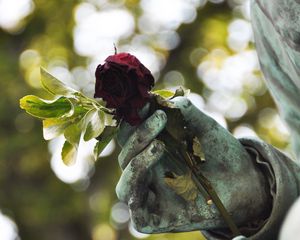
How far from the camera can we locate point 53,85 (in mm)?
2137

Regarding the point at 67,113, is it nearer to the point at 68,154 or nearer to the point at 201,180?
the point at 68,154

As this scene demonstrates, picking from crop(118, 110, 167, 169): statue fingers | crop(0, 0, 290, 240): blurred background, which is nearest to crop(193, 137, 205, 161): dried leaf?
crop(118, 110, 167, 169): statue fingers

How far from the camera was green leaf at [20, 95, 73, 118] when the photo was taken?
2098 mm

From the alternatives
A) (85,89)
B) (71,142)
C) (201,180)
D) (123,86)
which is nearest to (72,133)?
(71,142)

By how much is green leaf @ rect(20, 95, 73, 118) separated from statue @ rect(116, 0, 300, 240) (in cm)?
17

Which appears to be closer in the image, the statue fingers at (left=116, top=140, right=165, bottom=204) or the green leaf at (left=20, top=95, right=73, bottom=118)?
the statue fingers at (left=116, top=140, right=165, bottom=204)

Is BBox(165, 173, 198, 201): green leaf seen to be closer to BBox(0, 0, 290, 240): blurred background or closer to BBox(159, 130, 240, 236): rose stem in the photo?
BBox(159, 130, 240, 236): rose stem

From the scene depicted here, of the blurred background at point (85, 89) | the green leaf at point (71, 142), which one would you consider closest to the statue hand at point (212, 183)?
the green leaf at point (71, 142)

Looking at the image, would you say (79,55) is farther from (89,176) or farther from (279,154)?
(279,154)

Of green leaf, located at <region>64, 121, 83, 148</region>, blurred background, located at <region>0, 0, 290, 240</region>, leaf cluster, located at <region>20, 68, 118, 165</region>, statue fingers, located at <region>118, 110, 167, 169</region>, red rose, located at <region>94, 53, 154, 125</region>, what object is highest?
red rose, located at <region>94, 53, 154, 125</region>

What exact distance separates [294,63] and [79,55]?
8683 millimetres

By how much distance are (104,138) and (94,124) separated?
0.04m

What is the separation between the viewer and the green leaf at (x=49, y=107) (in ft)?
6.88

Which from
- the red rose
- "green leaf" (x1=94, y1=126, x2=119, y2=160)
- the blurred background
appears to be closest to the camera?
the red rose
